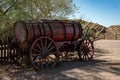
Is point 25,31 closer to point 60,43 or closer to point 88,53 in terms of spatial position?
point 60,43

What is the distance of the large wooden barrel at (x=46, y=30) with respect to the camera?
11.1 metres

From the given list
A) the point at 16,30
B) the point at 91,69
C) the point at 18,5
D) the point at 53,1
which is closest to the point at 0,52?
the point at 16,30

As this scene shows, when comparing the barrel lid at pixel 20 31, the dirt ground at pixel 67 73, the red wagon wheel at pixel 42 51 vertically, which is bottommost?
the dirt ground at pixel 67 73

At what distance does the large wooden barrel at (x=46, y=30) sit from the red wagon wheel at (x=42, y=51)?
10.5 inches

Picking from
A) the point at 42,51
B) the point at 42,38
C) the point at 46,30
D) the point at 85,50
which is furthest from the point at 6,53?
the point at 85,50

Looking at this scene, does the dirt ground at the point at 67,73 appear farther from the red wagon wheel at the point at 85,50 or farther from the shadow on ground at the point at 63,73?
the red wagon wheel at the point at 85,50

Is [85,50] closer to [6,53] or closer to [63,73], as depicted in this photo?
[63,73]

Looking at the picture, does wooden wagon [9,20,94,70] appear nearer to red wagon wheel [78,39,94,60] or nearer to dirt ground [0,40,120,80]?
dirt ground [0,40,120,80]

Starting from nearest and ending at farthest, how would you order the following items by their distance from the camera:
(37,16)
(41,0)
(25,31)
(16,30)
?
(25,31) < (16,30) < (41,0) < (37,16)

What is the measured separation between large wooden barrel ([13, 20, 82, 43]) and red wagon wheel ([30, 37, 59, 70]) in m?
0.27

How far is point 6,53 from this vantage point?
1230 centimetres

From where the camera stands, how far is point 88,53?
14.2 metres

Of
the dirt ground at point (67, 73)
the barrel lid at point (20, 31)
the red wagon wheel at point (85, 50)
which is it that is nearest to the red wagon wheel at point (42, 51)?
the dirt ground at point (67, 73)

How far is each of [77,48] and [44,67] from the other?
2729 mm
